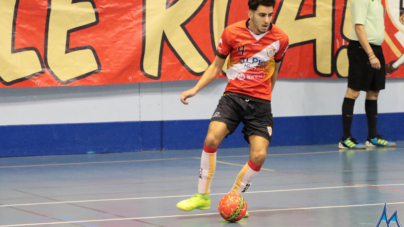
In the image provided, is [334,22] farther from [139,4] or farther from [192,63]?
[139,4]

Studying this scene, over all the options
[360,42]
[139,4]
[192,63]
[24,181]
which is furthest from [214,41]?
[24,181]

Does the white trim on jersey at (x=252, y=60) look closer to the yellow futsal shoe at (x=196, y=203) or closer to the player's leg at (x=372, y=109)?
the yellow futsal shoe at (x=196, y=203)

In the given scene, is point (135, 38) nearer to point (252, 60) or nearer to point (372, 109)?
point (372, 109)

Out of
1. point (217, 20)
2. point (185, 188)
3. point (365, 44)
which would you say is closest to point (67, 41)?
point (217, 20)

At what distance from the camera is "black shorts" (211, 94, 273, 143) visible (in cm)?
529

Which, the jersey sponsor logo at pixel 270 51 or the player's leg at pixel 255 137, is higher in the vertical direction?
the jersey sponsor logo at pixel 270 51

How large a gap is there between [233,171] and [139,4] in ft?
10.1

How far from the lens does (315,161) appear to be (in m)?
8.52

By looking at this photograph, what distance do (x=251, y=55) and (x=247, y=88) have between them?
0.27 meters

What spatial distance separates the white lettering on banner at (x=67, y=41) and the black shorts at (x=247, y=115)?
416 cm

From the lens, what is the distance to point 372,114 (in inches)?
394

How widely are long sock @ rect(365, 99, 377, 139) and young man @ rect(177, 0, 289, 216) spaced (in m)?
4.86

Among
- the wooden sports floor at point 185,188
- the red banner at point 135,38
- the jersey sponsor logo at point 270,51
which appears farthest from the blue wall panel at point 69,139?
the jersey sponsor logo at point 270,51

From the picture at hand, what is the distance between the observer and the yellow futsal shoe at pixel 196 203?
4996 millimetres
